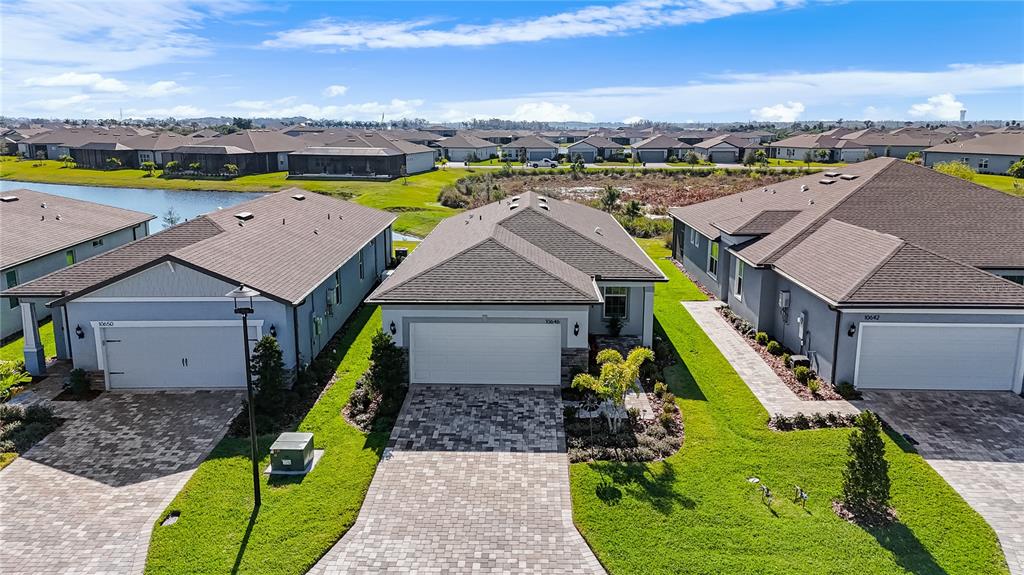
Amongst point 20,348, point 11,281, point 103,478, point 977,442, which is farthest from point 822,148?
point 103,478

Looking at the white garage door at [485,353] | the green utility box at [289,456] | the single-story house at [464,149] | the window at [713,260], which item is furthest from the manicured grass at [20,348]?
the single-story house at [464,149]

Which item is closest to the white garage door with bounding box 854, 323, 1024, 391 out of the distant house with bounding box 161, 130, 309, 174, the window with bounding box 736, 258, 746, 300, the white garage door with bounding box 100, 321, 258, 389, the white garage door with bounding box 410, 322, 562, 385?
the window with bounding box 736, 258, 746, 300

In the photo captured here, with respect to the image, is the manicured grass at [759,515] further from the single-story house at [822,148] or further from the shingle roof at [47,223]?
the single-story house at [822,148]

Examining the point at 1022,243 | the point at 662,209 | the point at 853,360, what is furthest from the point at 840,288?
the point at 662,209

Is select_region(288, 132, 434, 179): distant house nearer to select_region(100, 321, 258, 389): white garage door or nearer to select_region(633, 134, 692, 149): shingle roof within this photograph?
select_region(633, 134, 692, 149): shingle roof

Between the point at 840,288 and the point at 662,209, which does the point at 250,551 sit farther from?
the point at 662,209

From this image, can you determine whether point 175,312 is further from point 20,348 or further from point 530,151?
point 530,151
